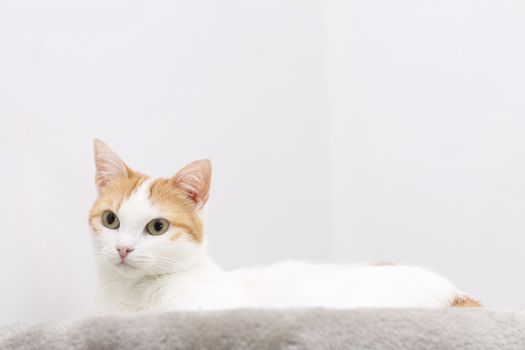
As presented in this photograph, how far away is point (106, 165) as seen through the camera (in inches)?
43.0

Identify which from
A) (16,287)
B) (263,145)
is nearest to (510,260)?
(263,145)

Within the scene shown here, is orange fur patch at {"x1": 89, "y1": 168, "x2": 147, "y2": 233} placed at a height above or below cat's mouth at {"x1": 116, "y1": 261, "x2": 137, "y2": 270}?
above

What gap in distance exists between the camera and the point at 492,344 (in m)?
0.69

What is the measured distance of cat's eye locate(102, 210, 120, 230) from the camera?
40.6 inches

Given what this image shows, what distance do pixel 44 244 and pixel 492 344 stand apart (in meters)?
0.84

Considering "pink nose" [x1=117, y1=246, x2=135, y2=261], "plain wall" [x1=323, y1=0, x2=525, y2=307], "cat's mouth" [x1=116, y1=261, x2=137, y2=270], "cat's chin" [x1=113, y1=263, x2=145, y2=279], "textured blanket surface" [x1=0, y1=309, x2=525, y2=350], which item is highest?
"plain wall" [x1=323, y1=0, x2=525, y2=307]

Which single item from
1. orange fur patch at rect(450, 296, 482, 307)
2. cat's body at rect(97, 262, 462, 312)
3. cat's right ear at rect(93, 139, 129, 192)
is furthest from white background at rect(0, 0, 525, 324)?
orange fur patch at rect(450, 296, 482, 307)

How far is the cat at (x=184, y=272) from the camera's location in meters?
0.94

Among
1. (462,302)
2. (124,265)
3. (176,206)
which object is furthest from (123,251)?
(462,302)

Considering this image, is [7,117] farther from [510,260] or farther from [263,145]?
[510,260]

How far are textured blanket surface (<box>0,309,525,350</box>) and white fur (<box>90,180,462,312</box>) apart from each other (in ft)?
0.71

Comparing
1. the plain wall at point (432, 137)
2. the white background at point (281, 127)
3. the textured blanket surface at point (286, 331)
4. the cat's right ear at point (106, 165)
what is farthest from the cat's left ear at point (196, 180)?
the plain wall at point (432, 137)

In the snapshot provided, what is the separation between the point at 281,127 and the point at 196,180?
31.5 inches

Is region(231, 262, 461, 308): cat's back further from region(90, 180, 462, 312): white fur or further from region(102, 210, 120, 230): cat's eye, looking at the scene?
region(102, 210, 120, 230): cat's eye
